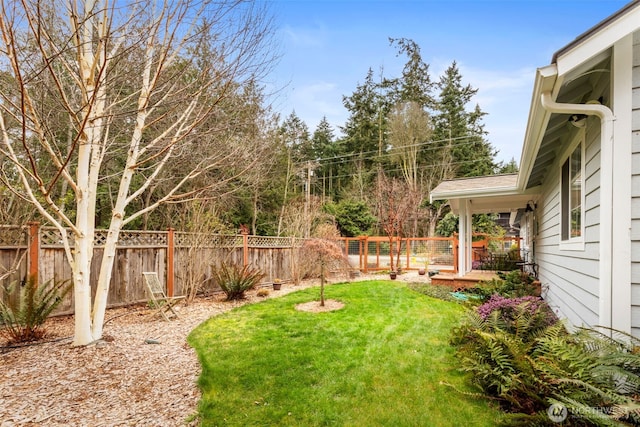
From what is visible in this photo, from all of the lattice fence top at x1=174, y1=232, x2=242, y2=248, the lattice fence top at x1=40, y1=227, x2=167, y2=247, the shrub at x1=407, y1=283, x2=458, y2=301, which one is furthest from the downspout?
the lattice fence top at x1=174, y1=232, x2=242, y2=248

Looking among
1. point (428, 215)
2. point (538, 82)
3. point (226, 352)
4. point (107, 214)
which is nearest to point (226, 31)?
point (538, 82)

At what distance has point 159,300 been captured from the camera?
6188mm

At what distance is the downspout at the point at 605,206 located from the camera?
247cm

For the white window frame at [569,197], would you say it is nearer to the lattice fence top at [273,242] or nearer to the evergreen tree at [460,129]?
the lattice fence top at [273,242]

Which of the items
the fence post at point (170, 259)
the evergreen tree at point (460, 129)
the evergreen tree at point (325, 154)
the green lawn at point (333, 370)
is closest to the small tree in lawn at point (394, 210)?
the green lawn at point (333, 370)

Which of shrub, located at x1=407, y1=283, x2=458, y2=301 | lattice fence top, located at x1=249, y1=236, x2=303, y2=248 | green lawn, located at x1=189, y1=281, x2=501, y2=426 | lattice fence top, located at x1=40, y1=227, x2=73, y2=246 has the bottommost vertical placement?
shrub, located at x1=407, y1=283, x2=458, y2=301

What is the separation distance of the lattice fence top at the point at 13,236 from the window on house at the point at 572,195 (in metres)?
7.47

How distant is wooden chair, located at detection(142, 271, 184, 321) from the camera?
5656mm

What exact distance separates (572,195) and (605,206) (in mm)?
1806

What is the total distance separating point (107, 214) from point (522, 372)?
13098 millimetres

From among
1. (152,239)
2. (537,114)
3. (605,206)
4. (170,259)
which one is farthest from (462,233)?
(152,239)

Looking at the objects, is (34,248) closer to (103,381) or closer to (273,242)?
(103,381)

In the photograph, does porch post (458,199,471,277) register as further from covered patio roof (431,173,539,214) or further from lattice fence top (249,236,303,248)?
lattice fence top (249,236,303,248)

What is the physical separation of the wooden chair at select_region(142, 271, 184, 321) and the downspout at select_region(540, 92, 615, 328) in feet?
18.6
